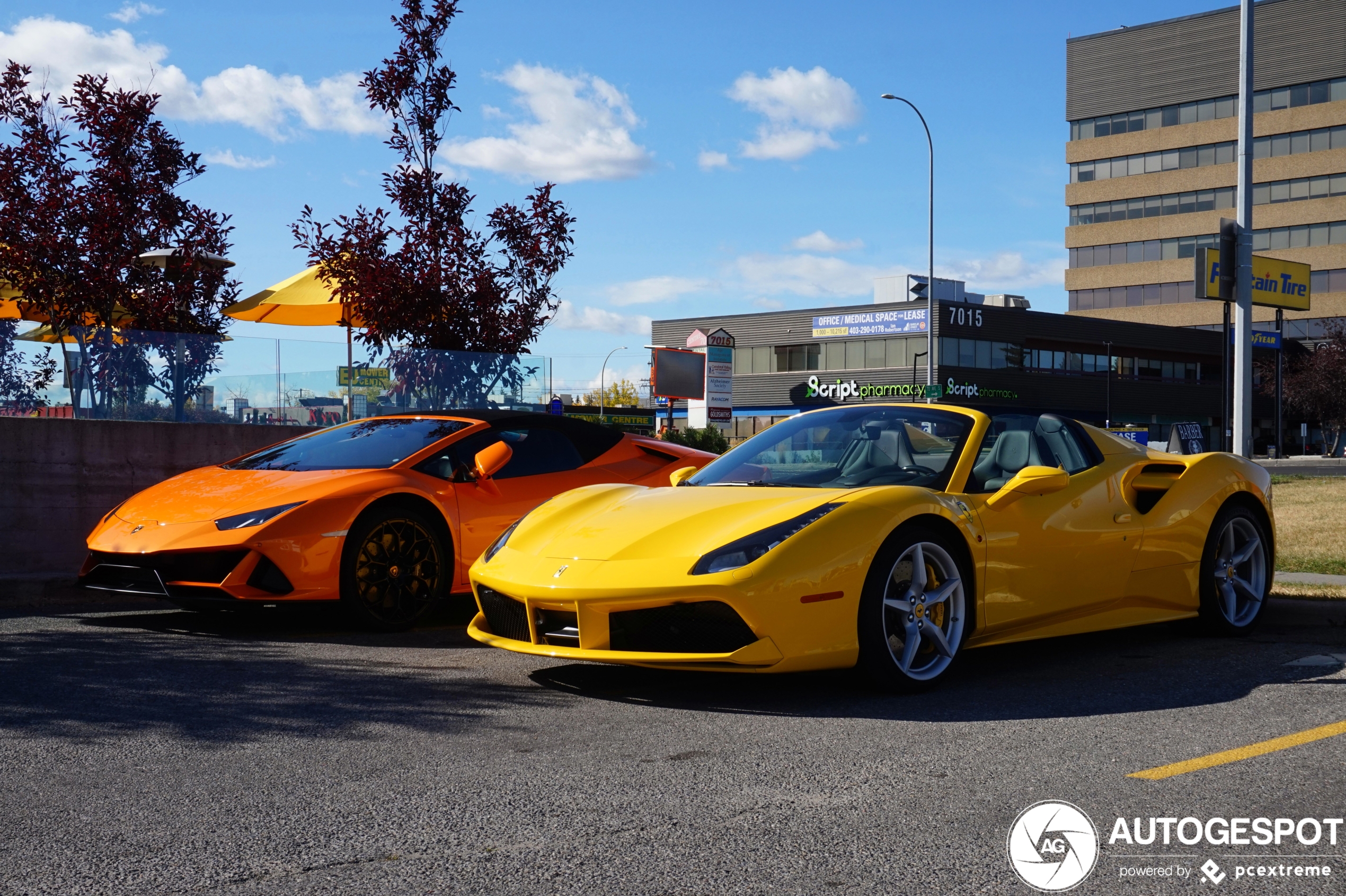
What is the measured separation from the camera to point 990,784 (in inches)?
152

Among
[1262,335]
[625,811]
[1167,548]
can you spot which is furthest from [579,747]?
[1262,335]

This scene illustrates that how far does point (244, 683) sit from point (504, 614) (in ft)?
3.76

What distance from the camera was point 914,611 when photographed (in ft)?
17.3

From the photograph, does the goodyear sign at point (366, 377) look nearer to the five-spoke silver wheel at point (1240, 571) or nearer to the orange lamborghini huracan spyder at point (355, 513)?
the orange lamborghini huracan spyder at point (355, 513)

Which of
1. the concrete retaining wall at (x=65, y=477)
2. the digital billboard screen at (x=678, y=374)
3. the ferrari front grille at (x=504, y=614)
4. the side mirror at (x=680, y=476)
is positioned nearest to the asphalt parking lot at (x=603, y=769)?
the ferrari front grille at (x=504, y=614)

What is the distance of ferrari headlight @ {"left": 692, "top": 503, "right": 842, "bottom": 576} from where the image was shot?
16.1 ft

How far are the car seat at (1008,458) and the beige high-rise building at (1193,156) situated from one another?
76.3 meters

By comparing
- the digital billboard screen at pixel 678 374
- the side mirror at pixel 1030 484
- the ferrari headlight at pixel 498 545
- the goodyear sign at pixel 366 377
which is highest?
the digital billboard screen at pixel 678 374

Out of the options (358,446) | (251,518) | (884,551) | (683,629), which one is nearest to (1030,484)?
(884,551)

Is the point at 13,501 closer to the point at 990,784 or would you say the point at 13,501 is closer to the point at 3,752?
the point at 3,752

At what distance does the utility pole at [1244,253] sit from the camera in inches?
435

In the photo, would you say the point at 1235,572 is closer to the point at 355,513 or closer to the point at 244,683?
the point at 355,513

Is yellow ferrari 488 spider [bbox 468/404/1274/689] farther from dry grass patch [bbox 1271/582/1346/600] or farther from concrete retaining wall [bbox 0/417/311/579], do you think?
concrete retaining wall [bbox 0/417/311/579]

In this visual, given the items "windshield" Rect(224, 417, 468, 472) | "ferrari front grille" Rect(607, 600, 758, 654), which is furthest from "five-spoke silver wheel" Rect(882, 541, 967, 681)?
"windshield" Rect(224, 417, 468, 472)
